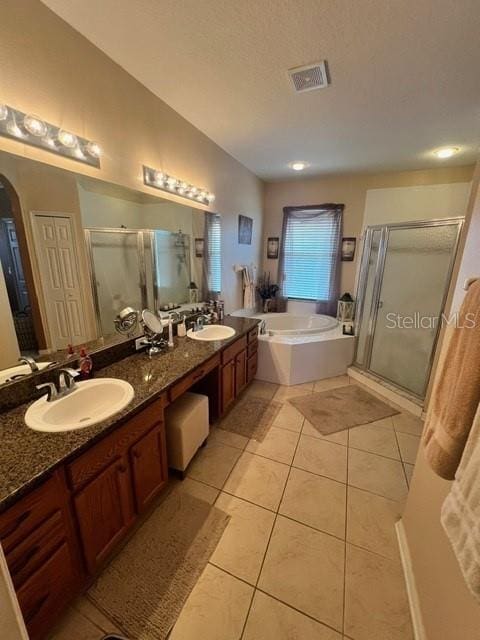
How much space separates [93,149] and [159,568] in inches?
89.0

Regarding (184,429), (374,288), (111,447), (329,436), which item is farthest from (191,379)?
(374,288)

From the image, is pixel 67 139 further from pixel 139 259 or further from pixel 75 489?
pixel 75 489

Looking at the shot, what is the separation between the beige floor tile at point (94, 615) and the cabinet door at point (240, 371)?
1.61m

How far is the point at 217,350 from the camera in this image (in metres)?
1.99

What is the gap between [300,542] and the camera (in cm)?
140

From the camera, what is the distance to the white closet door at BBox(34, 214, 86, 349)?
1331 millimetres

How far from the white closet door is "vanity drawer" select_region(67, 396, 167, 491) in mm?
642

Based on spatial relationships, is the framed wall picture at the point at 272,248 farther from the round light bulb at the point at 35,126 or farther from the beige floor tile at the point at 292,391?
the round light bulb at the point at 35,126

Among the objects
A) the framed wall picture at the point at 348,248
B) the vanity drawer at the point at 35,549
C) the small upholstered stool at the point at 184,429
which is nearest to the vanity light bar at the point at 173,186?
the small upholstered stool at the point at 184,429

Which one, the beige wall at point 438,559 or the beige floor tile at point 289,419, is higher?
the beige wall at point 438,559

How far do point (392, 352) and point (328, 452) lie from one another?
5.58 ft

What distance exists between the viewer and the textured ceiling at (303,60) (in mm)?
1238

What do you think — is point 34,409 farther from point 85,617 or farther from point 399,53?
point 399,53

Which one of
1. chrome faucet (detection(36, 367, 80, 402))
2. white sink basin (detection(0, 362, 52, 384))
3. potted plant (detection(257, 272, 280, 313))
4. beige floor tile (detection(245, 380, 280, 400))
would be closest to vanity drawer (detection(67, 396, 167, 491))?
chrome faucet (detection(36, 367, 80, 402))
